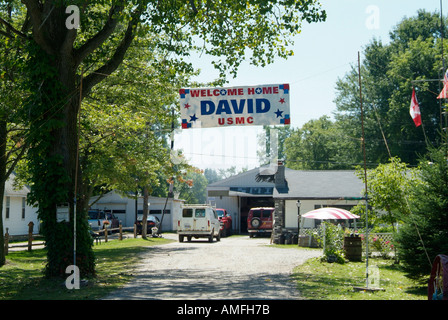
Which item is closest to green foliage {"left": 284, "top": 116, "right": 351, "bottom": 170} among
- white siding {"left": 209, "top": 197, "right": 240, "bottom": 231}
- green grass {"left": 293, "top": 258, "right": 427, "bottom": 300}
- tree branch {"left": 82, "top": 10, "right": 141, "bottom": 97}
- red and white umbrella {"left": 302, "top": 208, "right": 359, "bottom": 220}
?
white siding {"left": 209, "top": 197, "right": 240, "bottom": 231}

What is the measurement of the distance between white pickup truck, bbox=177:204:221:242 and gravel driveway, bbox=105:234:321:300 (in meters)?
9.34

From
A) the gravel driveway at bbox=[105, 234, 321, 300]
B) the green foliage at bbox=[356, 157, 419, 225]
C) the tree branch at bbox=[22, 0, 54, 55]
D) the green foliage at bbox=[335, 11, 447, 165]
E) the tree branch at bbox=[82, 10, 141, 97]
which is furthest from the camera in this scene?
the green foliage at bbox=[335, 11, 447, 165]

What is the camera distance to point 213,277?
1516 cm

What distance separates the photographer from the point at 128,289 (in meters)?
12.6

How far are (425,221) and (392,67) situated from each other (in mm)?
37563

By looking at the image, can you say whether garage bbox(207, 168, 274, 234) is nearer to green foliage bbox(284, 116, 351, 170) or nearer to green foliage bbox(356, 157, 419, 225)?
green foliage bbox(284, 116, 351, 170)

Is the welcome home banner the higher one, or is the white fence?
the welcome home banner

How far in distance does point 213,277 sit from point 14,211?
27332 millimetres

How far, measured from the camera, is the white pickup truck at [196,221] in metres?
32.9

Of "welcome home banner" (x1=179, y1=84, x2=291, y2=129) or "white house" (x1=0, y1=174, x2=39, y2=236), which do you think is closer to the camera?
"welcome home banner" (x1=179, y1=84, x2=291, y2=129)

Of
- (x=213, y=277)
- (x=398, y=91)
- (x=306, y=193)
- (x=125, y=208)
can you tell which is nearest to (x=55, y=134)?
(x=213, y=277)

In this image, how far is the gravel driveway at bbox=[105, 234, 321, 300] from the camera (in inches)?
458

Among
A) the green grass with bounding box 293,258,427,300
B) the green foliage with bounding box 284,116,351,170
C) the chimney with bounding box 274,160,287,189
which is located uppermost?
the green foliage with bounding box 284,116,351,170
